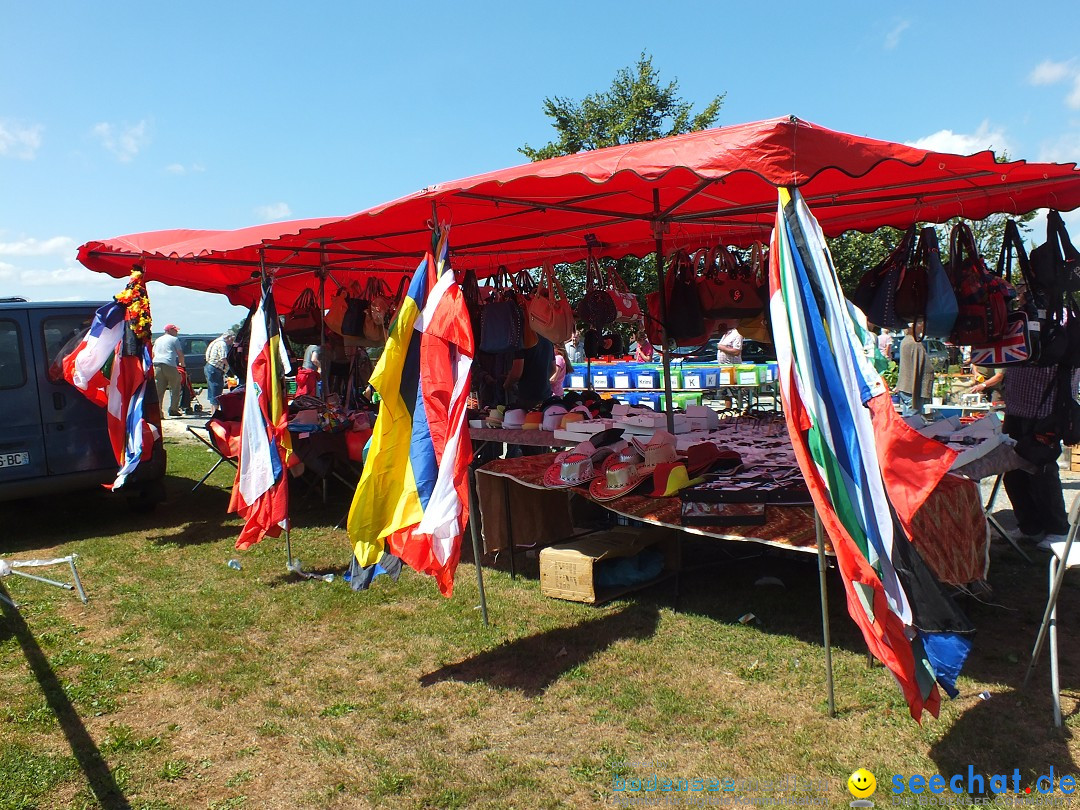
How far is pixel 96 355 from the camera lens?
633cm

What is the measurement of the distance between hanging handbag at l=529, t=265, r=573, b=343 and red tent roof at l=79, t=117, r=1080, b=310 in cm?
45

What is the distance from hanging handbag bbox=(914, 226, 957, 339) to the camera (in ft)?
15.7

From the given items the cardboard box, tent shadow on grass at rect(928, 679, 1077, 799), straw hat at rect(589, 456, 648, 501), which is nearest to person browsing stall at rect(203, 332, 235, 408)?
the cardboard box

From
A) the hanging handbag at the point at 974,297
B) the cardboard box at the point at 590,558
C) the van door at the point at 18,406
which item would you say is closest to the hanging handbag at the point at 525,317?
the cardboard box at the point at 590,558

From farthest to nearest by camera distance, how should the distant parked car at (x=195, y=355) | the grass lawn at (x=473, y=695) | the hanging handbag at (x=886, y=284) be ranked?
1. the distant parked car at (x=195, y=355)
2. the hanging handbag at (x=886, y=284)
3. the grass lawn at (x=473, y=695)

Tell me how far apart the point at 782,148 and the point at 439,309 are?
172 cm

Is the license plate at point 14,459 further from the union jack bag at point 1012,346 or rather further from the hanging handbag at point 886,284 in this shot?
the union jack bag at point 1012,346

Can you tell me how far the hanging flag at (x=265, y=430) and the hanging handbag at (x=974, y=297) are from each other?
4282 millimetres

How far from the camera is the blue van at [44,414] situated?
20.6 ft

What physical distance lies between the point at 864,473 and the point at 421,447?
199 centimetres

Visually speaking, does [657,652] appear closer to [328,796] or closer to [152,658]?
[328,796]

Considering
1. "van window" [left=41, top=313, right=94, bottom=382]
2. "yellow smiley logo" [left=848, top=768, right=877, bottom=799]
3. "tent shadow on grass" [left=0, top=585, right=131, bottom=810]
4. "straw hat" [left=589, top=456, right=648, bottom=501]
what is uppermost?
"van window" [left=41, top=313, right=94, bottom=382]

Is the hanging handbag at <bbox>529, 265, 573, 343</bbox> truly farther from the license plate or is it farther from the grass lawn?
the license plate

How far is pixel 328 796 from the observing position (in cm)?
285
